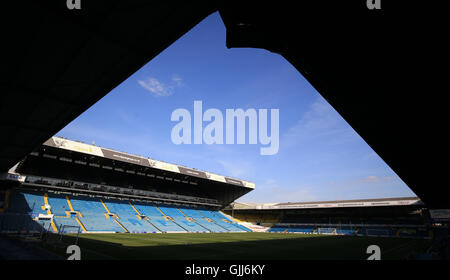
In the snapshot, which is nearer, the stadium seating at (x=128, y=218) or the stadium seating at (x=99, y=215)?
the stadium seating at (x=99, y=215)

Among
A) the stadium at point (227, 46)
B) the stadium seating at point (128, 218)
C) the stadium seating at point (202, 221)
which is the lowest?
the stadium seating at point (202, 221)

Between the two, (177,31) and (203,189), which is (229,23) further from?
(203,189)

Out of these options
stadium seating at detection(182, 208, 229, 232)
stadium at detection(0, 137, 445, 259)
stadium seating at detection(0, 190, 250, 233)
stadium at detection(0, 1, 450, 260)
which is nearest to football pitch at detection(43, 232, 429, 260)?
stadium at detection(0, 137, 445, 259)

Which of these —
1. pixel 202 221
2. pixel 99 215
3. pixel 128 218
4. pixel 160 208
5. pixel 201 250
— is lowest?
pixel 202 221

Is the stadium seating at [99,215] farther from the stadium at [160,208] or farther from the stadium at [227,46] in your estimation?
the stadium at [227,46]

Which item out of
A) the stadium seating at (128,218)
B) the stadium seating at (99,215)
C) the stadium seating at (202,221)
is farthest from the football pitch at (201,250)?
the stadium seating at (202,221)

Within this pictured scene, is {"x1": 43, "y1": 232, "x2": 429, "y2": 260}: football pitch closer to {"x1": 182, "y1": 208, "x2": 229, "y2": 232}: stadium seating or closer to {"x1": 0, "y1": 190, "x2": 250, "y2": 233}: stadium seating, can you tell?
{"x1": 0, "y1": 190, "x2": 250, "y2": 233}: stadium seating

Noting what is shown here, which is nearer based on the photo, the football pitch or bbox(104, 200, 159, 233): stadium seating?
the football pitch

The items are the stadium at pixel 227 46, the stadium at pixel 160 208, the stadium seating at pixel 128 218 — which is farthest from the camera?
the stadium seating at pixel 128 218

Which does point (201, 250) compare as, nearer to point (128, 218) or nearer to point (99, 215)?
point (99, 215)

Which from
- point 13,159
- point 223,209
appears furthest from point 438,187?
point 223,209

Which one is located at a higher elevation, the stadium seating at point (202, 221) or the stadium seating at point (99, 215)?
the stadium seating at point (99, 215)

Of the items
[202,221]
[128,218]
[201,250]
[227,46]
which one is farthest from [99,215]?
[227,46]

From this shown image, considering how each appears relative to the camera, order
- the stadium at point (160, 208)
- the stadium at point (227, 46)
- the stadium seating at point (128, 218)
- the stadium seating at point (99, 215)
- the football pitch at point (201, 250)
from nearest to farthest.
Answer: the stadium at point (227, 46)
the football pitch at point (201, 250)
the stadium seating at point (99, 215)
the stadium at point (160, 208)
the stadium seating at point (128, 218)
